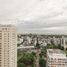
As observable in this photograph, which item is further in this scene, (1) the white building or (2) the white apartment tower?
(1) the white building

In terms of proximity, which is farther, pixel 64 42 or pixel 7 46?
pixel 64 42

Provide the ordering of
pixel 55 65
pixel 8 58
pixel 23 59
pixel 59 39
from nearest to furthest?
pixel 8 58
pixel 55 65
pixel 23 59
pixel 59 39

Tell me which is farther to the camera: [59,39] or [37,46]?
[59,39]

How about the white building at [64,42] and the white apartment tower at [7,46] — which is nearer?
the white apartment tower at [7,46]

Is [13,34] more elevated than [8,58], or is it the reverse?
[13,34]

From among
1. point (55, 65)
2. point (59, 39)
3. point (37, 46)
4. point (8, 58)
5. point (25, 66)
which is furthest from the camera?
point (59, 39)

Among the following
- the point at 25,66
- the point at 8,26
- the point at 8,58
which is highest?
the point at 8,26

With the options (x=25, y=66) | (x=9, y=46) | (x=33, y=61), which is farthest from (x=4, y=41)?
(x=33, y=61)

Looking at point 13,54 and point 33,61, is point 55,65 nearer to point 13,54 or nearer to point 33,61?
point 13,54
